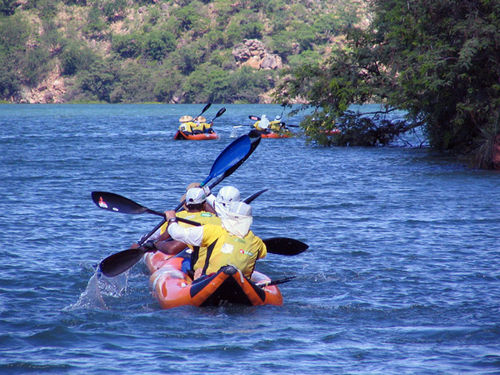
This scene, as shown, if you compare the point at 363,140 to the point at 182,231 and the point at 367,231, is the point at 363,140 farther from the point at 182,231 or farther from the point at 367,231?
the point at 182,231

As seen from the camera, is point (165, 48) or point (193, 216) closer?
point (193, 216)

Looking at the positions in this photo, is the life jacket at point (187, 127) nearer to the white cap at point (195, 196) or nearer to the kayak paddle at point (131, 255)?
the white cap at point (195, 196)

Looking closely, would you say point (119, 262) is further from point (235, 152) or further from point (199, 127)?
point (199, 127)

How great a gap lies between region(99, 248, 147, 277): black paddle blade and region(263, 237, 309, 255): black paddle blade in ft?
5.49

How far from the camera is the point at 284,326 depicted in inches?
341

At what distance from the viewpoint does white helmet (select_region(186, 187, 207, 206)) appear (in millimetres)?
10539

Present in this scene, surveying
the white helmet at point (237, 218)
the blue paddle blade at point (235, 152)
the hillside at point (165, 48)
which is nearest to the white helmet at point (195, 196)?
the blue paddle blade at point (235, 152)

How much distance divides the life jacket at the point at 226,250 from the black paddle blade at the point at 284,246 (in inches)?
37.9

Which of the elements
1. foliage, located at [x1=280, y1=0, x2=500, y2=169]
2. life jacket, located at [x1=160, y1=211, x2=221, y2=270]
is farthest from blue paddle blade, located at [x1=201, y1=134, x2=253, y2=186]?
foliage, located at [x1=280, y1=0, x2=500, y2=169]

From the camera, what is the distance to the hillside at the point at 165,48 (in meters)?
124

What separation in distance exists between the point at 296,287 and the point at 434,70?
13542 millimetres

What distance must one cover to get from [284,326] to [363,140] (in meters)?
24.7

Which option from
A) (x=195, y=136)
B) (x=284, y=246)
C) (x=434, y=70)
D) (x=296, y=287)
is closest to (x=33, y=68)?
(x=195, y=136)

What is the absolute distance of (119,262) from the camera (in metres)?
9.72
